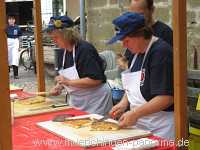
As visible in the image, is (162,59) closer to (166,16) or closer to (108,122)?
(108,122)

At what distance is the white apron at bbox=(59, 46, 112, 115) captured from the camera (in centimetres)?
349

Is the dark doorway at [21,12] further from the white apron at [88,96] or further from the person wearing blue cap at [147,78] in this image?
the person wearing blue cap at [147,78]

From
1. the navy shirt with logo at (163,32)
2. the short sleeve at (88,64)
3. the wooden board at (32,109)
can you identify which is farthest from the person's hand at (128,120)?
the short sleeve at (88,64)

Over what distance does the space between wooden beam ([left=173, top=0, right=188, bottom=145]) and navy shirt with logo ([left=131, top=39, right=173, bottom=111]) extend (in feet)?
0.69

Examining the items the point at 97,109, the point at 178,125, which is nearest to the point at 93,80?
the point at 97,109

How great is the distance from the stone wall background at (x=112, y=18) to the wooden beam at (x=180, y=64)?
2328 mm

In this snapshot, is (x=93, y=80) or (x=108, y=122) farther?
(x=93, y=80)

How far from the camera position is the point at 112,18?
6.14 m

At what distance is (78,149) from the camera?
2.05 metres

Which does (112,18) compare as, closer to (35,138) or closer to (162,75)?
(162,75)

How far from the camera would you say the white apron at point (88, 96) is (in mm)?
3486

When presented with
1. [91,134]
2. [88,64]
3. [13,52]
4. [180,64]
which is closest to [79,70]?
[88,64]

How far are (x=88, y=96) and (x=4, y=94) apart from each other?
204cm

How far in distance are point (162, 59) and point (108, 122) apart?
463mm
